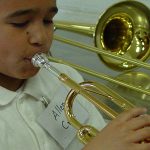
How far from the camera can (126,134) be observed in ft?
2.23

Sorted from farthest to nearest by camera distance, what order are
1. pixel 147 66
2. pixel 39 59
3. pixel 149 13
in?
pixel 149 13 → pixel 147 66 → pixel 39 59

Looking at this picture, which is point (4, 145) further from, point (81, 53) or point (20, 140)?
point (81, 53)

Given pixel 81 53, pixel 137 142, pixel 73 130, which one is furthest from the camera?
pixel 81 53

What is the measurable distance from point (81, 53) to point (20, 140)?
68cm

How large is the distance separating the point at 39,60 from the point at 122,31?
1.93 feet

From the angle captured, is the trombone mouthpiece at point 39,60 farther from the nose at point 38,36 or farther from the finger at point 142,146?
the finger at point 142,146

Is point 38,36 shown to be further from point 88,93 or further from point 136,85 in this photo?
point 136,85

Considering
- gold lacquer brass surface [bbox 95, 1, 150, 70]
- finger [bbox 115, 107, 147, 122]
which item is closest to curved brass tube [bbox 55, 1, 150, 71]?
gold lacquer brass surface [bbox 95, 1, 150, 70]

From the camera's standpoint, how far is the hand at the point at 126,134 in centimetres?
67

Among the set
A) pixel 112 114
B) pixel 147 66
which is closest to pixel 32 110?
pixel 112 114

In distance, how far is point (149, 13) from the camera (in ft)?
4.10

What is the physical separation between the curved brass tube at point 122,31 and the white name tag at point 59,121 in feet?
1.02

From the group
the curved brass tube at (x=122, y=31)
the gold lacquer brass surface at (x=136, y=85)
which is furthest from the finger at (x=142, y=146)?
the curved brass tube at (x=122, y=31)

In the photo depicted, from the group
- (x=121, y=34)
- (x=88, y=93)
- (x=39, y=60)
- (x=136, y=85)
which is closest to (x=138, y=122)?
(x=88, y=93)
